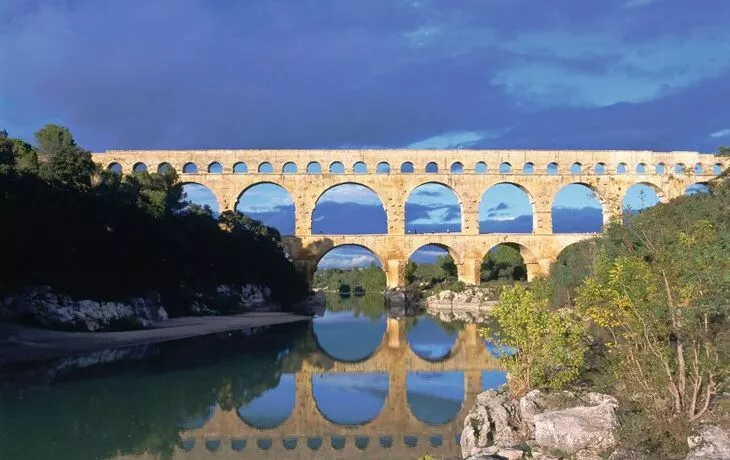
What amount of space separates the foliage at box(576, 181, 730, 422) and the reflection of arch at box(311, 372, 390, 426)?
4503mm

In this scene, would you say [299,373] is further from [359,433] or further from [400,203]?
[400,203]

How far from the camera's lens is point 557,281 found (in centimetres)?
2416

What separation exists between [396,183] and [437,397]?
29.2m

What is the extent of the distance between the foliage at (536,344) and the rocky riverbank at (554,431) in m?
0.37

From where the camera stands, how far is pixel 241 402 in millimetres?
11734

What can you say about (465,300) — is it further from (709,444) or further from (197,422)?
(709,444)

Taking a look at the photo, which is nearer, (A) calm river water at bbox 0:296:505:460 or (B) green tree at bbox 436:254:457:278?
(A) calm river water at bbox 0:296:505:460

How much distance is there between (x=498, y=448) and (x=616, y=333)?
2.51m

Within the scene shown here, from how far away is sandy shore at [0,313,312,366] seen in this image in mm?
15148

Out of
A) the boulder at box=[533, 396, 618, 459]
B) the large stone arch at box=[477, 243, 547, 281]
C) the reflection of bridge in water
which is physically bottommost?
the reflection of bridge in water

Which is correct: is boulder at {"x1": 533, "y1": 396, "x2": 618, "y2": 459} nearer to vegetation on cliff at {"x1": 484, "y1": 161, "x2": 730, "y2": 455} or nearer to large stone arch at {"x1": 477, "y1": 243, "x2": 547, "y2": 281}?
vegetation on cliff at {"x1": 484, "y1": 161, "x2": 730, "y2": 455}

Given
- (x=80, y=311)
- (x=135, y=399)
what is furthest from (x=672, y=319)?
(x=80, y=311)

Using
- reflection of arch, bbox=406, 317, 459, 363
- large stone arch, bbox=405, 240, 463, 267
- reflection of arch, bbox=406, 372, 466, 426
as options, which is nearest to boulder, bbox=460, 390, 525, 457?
reflection of arch, bbox=406, 372, 466, 426

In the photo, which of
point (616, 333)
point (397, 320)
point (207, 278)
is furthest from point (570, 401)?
point (207, 278)
